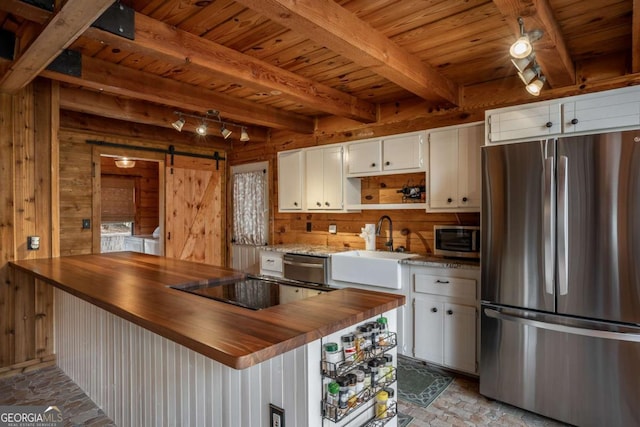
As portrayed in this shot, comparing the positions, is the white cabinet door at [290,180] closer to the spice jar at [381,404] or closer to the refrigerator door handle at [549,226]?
the refrigerator door handle at [549,226]

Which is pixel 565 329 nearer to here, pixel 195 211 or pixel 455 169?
pixel 455 169

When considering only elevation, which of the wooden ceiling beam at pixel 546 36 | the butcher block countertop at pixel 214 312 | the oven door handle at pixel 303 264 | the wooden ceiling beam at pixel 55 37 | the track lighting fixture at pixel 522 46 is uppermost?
the wooden ceiling beam at pixel 546 36

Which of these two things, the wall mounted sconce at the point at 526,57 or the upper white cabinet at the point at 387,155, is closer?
the wall mounted sconce at the point at 526,57

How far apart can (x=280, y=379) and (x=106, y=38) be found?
76.7 inches

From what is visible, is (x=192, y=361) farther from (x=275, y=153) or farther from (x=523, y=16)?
(x=275, y=153)

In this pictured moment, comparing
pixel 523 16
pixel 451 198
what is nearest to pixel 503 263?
pixel 451 198

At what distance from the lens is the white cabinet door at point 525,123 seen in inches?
97.1

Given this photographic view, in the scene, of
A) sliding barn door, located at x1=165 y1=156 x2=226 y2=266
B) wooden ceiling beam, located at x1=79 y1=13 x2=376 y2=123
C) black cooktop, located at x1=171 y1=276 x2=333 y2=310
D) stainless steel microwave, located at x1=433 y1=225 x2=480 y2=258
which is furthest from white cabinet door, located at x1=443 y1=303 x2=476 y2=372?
sliding barn door, located at x1=165 y1=156 x2=226 y2=266

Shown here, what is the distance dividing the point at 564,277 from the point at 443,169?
1299 millimetres

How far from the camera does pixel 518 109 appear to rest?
2590 mm

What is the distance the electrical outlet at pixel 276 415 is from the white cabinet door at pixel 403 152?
2.50 meters

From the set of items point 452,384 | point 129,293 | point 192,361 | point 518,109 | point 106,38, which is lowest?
point 452,384

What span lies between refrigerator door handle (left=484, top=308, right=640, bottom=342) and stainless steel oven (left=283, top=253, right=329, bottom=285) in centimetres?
158

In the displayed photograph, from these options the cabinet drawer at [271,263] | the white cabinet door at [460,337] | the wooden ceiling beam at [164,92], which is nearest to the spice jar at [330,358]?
the white cabinet door at [460,337]
